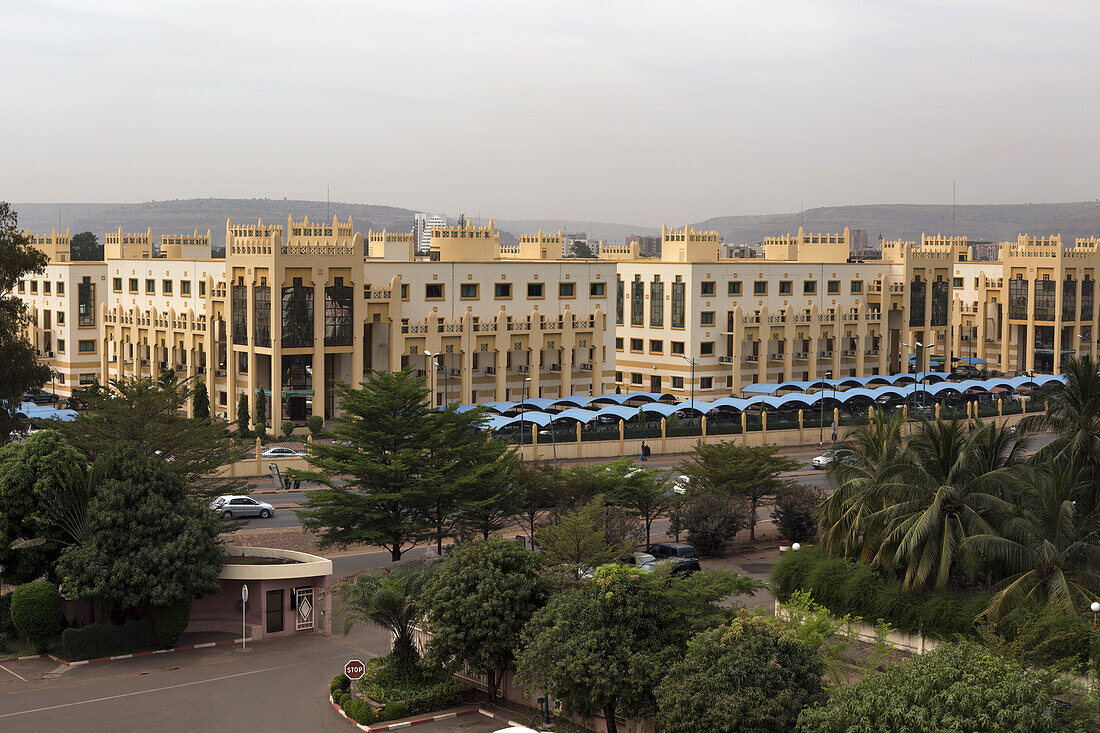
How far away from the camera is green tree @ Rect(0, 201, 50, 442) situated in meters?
52.7

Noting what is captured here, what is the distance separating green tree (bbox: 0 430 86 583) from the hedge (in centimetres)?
2210

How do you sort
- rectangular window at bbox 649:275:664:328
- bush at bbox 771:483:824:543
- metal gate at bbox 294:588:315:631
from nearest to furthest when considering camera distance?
1. metal gate at bbox 294:588:315:631
2. bush at bbox 771:483:824:543
3. rectangular window at bbox 649:275:664:328

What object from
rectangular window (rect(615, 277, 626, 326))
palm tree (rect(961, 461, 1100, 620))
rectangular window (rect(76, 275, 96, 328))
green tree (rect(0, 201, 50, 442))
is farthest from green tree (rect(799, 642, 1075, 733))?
rectangular window (rect(76, 275, 96, 328))

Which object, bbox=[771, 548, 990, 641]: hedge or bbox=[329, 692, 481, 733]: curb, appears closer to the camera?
bbox=[329, 692, 481, 733]: curb

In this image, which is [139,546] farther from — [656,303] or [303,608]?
[656,303]

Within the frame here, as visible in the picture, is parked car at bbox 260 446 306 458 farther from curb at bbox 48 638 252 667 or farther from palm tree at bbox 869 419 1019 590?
palm tree at bbox 869 419 1019 590

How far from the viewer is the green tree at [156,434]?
42.8m

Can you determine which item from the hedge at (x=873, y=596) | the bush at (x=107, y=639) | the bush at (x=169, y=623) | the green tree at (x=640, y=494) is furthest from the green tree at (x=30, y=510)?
the hedge at (x=873, y=596)

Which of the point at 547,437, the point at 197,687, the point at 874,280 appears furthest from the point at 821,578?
the point at 874,280

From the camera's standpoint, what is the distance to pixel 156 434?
1704 inches

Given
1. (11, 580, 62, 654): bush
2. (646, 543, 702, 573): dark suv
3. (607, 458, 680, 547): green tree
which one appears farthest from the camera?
(607, 458, 680, 547): green tree

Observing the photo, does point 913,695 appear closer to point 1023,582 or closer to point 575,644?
point 575,644

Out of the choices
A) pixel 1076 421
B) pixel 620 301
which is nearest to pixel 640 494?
pixel 1076 421

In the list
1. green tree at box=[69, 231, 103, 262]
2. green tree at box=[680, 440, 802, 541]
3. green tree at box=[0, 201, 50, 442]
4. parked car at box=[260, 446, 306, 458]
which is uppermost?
green tree at box=[69, 231, 103, 262]
